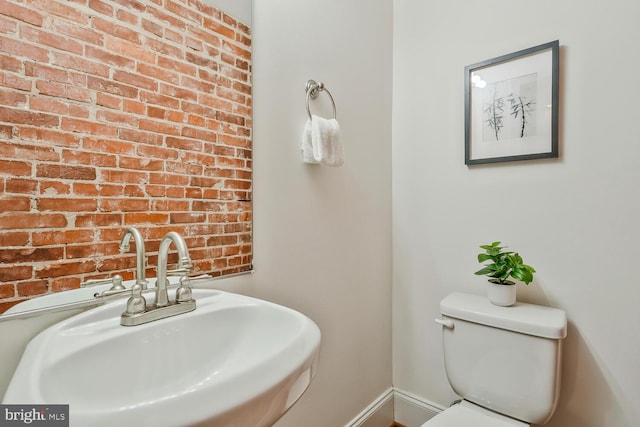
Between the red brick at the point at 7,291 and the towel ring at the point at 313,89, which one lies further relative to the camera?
the towel ring at the point at 313,89

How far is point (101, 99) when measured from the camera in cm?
77

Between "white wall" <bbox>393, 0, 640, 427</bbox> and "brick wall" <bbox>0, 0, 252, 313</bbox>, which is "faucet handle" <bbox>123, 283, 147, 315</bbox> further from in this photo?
"white wall" <bbox>393, 0, 640, 427</bbox>

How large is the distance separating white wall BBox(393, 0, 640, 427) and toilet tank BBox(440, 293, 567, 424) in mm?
206

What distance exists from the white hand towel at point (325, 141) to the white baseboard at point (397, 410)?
1.20m

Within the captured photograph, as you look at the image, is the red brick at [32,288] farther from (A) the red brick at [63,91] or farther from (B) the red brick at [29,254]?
(A) the red brick at [63,91]

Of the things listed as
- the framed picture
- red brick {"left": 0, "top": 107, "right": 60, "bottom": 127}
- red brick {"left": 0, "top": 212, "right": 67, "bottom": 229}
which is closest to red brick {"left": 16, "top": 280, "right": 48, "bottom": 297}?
red brick {"left": 0, "top": 212, "right": 67, "bottom": 229}

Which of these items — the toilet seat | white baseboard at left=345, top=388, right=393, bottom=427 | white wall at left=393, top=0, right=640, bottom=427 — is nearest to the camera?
the toilet seat

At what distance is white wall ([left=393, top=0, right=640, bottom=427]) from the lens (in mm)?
1196

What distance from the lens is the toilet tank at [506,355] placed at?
3.68 ft

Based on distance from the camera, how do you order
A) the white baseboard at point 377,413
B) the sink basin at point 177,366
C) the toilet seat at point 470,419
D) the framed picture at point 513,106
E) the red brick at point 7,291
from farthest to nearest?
1. the white baseboard at point 377,413
2. the framed picture at point 513,106
3. the toilet seat at point 470,419
4. the red brick at point 7,291
5. the sink basin at point 177,366

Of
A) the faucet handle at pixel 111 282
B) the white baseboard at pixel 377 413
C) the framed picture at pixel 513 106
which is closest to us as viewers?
the faucet handle at pixel 111 282

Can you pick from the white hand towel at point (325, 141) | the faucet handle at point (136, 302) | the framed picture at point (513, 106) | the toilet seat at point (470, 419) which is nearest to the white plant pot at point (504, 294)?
the toilet seat at point (470, 419)

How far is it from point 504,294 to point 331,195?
783 mm

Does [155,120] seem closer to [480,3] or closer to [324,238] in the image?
[324,238]
